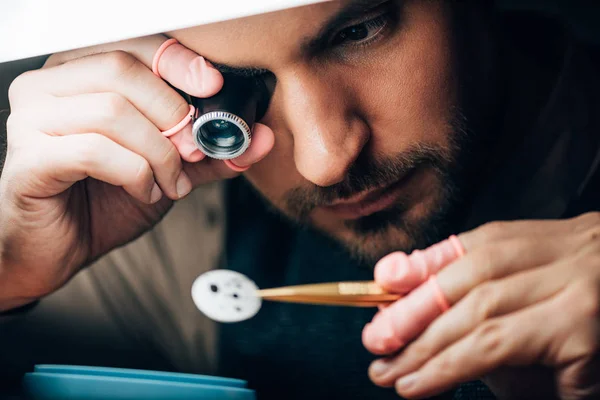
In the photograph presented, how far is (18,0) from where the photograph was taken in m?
0.78

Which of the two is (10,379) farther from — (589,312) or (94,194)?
(589,312)

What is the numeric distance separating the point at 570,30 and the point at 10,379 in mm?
1087

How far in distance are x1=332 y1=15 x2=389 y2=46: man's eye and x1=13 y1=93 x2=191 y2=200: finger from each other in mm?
292

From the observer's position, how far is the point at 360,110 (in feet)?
2.60

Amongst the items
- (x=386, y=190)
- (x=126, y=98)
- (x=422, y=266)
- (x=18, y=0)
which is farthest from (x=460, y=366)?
(x=18, y=0)

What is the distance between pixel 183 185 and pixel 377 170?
0.99ft

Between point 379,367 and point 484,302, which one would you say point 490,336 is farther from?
point 379,367

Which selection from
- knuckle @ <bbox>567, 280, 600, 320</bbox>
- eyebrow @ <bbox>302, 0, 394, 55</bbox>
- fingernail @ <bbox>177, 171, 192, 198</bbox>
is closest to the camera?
knuckle @ <bbox>567, 280, 600, 320</bbox>

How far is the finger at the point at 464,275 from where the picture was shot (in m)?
0.64

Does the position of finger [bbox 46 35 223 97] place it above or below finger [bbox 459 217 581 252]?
above

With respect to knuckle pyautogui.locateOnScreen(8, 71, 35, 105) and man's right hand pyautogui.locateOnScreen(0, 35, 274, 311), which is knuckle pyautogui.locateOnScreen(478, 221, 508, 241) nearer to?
man's right hand pyautogui.locateOnScreen(0, 35, 274, 311)

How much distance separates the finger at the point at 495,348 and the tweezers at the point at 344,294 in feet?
0.31

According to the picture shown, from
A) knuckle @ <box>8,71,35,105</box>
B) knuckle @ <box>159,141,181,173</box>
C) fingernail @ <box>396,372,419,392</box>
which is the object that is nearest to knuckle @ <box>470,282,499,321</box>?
fingernail @ <box>396,372,419,392</box>

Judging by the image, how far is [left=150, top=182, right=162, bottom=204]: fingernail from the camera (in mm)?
858
